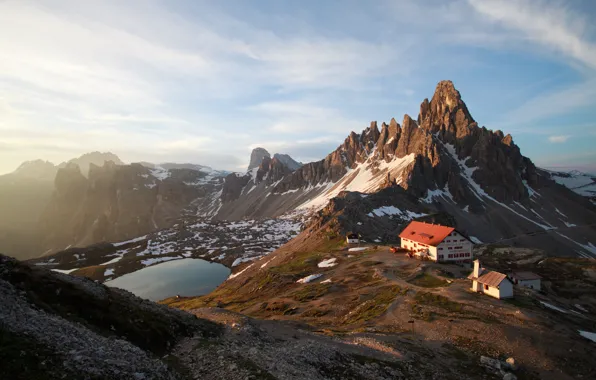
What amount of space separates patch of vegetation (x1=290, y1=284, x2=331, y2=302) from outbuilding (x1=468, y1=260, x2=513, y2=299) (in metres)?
31.7

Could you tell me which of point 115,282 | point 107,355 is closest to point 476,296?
point 107,355

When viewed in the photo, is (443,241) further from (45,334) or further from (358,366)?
(45,334)

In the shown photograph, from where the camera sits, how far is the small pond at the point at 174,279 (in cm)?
14188

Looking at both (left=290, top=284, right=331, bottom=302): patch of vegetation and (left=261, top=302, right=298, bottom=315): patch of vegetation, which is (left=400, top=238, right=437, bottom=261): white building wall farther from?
(left=261, top=302, right=298, bottom=315): patch of vegetation

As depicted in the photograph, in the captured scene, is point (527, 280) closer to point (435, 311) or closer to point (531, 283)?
point (531, 283)

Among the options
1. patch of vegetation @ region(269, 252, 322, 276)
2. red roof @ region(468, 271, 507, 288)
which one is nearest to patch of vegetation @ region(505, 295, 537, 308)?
red roof @ region(468, 271, 507, 288)

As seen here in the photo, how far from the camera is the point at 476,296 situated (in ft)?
206

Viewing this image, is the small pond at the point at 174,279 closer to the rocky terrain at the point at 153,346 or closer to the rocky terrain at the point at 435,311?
the rocky terrain at the point at 435,311

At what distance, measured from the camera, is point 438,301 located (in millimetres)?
60812

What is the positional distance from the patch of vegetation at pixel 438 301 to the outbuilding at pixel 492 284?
9.19m

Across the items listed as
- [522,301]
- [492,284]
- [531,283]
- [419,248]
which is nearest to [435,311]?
[492,284]

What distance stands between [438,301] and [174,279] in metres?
131

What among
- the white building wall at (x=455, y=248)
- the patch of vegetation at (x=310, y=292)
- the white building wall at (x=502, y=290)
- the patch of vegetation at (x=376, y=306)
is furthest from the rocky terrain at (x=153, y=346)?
the white building wall at (x=455, y=248)

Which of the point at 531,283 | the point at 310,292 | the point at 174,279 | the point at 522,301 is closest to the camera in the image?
the point at 522,301
